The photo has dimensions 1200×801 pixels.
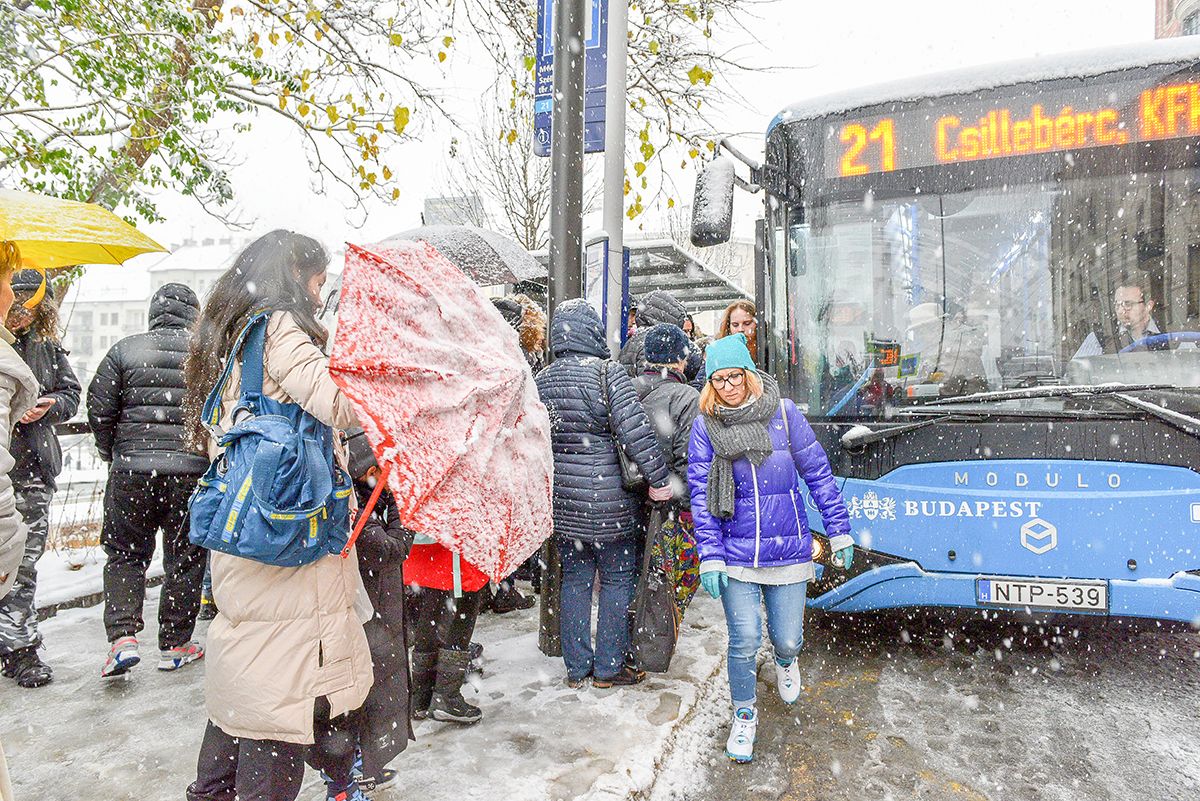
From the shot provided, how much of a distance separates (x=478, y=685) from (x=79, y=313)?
269 feet

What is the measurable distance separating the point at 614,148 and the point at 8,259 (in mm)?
3295

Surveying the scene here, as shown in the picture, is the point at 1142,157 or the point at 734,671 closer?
the point at 734,671

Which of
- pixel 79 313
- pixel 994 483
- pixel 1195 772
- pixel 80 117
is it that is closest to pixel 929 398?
pixel 994 483

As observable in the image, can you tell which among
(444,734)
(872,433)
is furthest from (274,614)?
(872,433)

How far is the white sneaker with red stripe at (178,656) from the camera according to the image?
4336 millimetres

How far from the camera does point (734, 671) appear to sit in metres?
3.62

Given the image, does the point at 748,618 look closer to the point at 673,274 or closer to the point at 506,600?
the point at 506,600

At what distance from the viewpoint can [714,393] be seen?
12.3 ft

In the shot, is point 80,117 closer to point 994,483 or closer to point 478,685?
point 478,685

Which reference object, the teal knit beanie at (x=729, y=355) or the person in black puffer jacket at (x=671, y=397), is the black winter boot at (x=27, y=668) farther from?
the teal knit beanie at (x=729, y=355)

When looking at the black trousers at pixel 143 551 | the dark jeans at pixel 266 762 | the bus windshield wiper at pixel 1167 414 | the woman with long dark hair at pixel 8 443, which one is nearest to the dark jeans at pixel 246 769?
the dark jeans at pixel 266 762

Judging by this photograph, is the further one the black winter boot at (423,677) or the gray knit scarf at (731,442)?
the black winter boot at (423,677)

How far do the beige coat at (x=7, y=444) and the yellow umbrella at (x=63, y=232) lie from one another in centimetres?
73

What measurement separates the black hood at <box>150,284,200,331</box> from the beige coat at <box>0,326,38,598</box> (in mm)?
2250
